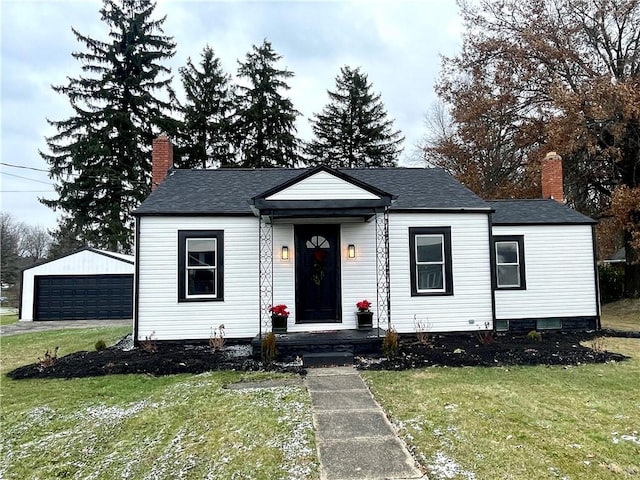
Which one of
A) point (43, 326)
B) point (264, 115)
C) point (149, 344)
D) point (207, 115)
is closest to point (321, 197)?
point (149, 344)

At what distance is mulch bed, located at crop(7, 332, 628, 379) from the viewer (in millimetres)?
7371

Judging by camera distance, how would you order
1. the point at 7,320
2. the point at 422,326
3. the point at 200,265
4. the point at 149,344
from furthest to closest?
the point at 7,320, the point at 422,326, the point at 200,265, the point at 149,344

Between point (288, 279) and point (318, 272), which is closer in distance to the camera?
point (288, 279)

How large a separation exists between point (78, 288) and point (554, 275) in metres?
18.8

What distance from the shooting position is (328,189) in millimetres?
9078

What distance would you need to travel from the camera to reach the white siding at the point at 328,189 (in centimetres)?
899

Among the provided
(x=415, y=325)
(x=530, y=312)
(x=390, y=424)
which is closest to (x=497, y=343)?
(x=415, y=325)

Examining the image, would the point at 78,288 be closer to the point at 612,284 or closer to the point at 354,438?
the point at 354,438

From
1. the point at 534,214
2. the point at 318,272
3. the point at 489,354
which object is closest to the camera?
the point at 489,354

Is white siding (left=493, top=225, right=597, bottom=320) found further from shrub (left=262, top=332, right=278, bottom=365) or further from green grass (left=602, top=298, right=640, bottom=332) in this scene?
shrub (left=262, top=332, right=278, bottom=365)

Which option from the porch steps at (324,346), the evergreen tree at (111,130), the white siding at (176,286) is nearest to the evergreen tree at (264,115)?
→ the evergreen tree at (111,130)

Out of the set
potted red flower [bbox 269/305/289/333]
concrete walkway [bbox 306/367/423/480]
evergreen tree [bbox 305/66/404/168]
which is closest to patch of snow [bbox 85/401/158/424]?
concrete walkway [bbox 306/367/423/480]

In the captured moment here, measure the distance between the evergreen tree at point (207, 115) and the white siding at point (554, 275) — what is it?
20.6 m

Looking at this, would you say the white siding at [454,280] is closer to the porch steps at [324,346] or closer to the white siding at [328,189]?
the white siding at [328,189]
